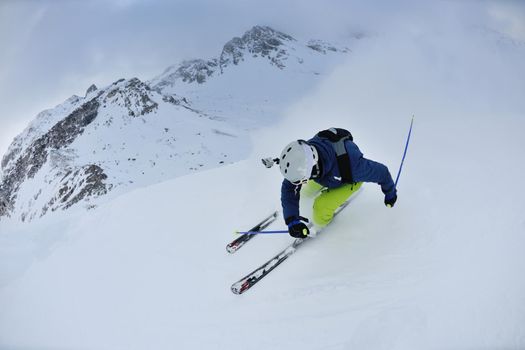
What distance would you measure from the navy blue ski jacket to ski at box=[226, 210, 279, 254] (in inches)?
40.8

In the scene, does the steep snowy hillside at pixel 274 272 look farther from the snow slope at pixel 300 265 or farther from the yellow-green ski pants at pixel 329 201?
the yellow-green ski pants at pixel 329 201

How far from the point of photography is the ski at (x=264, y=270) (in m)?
4.80

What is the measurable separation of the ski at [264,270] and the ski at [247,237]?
2.28 ft

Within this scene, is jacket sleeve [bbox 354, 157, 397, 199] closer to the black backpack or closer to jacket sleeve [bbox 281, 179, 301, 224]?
the black backpack

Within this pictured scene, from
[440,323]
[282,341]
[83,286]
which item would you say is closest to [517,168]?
[440,323]

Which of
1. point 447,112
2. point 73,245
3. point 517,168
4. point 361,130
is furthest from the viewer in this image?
point 361,130

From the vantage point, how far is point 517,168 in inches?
209

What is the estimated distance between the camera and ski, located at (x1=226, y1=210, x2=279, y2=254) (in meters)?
5.66

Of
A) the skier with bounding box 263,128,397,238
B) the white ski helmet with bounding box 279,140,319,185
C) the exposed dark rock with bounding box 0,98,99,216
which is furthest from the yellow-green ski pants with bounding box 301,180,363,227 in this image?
the exposed dark rock with bounding box 0,98,99,216

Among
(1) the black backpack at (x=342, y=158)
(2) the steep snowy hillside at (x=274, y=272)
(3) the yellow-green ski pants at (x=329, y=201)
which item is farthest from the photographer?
(3) the yellow-green ski pants at (x=329, y=201)

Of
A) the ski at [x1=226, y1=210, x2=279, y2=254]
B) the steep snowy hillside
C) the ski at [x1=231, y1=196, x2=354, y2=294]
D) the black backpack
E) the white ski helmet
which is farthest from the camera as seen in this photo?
the ski at [x1=226, y1=210, x2=279, y2=254]

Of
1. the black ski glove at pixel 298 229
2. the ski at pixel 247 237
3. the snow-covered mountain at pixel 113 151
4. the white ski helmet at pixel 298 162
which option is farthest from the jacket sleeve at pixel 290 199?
the snow-covered mountain at pixel 113 151

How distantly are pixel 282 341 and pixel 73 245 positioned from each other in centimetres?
473

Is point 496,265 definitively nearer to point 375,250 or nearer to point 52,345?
point 375,250
